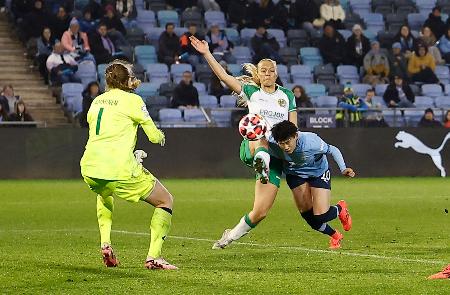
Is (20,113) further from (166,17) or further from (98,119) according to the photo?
(98,119)

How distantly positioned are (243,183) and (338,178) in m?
3.04

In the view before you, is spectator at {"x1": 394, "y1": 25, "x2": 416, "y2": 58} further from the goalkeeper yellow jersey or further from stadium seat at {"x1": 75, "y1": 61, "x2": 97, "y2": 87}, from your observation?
the goalkeeper yellow jersey

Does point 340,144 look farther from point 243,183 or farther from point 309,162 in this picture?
point 309,162

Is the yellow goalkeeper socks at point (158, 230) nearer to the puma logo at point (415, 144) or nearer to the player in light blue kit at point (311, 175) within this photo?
the player in light blue kit at point (311, 175)

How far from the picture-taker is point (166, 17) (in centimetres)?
3128

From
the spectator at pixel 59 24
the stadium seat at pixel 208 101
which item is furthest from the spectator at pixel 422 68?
the spectator at pixel 59 24

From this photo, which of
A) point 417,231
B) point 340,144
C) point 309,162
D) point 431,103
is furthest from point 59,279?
point 431,103

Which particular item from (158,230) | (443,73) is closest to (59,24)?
(443,73)

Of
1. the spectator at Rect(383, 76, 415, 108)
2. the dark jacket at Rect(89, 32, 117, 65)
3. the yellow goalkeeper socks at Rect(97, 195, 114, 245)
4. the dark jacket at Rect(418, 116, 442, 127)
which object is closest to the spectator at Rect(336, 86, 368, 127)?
the dark jacket at Rect(418, 116, 442, 127)

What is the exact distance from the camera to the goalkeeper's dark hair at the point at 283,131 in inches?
477

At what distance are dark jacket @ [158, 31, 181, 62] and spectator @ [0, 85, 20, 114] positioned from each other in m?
4.14

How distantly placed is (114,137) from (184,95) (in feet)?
54.0

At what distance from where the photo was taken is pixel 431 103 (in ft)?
101

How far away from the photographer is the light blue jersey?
12711mm
